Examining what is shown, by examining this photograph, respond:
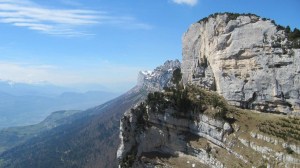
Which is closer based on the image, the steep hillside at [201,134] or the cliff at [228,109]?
the steep hillside at [201,134]

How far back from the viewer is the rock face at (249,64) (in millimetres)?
79188

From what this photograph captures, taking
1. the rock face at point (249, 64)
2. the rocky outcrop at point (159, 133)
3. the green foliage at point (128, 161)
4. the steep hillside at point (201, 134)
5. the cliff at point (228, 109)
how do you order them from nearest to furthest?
the steep hillside at point (201, 134)
the cliff at point (228, 109)
the rock face at point (249, 64)
the rocky outcrop at point (159, 133)
the green foliage at point (128, 161)

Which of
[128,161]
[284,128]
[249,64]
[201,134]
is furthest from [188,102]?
[284,128]

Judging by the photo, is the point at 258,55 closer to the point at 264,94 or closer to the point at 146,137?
the point at 264,94

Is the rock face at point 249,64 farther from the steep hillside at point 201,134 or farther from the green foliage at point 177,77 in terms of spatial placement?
the green foliage at point 177,77

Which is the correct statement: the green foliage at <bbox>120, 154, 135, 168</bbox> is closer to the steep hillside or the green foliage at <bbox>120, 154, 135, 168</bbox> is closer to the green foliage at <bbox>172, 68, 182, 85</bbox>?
the steep hillside

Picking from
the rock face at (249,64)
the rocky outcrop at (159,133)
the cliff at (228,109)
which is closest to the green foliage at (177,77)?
the cliff at (228,109)

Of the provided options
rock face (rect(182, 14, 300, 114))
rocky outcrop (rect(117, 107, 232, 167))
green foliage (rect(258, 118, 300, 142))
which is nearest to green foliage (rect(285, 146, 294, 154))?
green foliage (rect(258, 118, 300, 142))

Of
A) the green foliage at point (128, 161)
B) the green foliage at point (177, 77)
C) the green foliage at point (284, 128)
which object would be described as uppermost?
the green foliage at point (177, 77)

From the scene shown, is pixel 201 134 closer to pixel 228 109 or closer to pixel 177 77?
pixel 228 109

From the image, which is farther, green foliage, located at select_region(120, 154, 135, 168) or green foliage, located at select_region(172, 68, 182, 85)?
green foliage, located at select_region(172, 68, 182, 85)

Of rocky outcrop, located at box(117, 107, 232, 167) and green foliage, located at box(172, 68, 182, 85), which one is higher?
green foliage, located at box(172, 68, 182, 85)

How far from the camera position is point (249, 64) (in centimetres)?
8662

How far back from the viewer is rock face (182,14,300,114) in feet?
260
